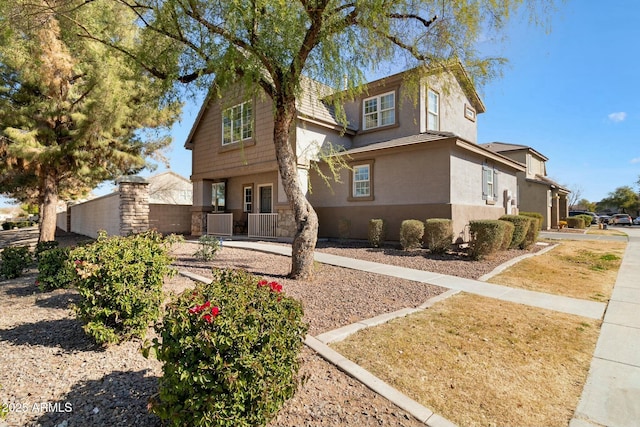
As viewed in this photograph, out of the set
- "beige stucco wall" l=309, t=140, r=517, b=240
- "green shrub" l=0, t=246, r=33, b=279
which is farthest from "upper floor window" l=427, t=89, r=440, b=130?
"green shrub" l=0, t=246, r=33, b=279

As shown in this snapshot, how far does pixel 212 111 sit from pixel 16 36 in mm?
10634

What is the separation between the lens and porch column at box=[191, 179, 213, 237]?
1948 cm

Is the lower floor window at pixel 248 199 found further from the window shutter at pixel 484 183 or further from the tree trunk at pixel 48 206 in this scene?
the window shutter at pixel 484 183

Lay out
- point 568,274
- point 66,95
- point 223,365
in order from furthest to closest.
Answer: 1. point 66,95
2. point 568,274
3. point 223,365

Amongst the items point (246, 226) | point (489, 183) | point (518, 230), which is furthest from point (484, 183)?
point (246, 226)

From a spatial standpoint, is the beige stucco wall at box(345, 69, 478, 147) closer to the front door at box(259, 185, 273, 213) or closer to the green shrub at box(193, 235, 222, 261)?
the front door at box(259, 185, 273, 213)

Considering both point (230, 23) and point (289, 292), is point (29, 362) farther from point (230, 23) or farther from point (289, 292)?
point (230, 23)

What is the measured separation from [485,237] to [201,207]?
50.6 feet

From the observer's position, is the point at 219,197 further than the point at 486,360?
Yes

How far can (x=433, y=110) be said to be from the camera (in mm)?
15383

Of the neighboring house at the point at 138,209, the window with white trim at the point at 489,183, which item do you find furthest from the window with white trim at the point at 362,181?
the neighboring house at the point at 138,209

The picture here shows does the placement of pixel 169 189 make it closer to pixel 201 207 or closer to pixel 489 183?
pixel 201 207

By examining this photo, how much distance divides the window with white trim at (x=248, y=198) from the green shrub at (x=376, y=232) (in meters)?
8.19

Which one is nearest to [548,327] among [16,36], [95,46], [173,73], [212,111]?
[173,73]
